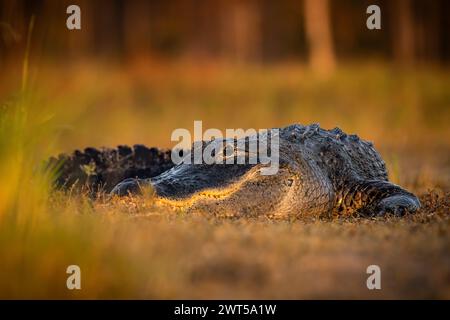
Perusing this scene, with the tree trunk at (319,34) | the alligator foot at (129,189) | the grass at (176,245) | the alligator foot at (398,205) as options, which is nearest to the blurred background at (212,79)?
the tree trunk at (319,34)

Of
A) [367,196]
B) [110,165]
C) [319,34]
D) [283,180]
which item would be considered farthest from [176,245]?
[319,34]

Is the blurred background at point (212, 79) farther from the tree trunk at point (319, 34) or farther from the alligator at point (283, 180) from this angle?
the alligator at point (283, 180)

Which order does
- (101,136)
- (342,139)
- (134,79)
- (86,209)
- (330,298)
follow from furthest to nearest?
(134,79)
(101,136)
(342,139)
(86,209)
(330,298)

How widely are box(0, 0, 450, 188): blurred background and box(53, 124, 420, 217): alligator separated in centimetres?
68

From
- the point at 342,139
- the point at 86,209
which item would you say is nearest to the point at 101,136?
the point at 342,139

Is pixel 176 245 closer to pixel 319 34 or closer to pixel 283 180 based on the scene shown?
pixel 283 180

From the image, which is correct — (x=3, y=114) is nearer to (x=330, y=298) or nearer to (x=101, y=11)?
(x=330, y=298)

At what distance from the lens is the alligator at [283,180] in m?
4.58

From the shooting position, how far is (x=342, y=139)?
5.72m

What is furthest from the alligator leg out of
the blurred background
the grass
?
the blurred background

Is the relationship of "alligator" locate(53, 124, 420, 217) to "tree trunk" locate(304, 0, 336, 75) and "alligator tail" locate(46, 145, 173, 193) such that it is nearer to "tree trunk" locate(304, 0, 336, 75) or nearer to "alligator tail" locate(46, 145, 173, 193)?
"alligator tail" locate(46, 145, 173, 193)

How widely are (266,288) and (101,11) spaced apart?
28.4 metres
